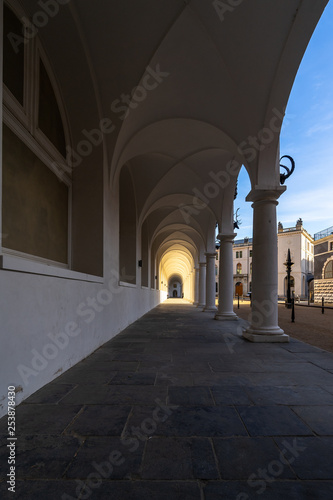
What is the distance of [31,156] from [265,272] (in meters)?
4.78

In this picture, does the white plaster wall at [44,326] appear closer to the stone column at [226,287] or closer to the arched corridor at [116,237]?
the arched corridor at [116,237]

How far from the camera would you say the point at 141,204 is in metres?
10.4

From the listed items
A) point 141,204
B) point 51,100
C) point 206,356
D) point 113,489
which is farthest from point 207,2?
point 141,204

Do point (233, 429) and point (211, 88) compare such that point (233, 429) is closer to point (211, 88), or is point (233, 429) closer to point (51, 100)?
point (51, 100)

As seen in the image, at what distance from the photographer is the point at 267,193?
5945 millimetres

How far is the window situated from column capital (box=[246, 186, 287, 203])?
3.91 meters

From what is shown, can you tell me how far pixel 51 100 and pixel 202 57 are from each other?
2878 mm

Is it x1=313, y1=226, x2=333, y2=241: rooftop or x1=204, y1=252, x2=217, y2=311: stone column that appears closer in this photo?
x1=204, y1=252, x2=217, y2=311: stone column

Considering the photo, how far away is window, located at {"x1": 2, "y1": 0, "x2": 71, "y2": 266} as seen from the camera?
364 cm

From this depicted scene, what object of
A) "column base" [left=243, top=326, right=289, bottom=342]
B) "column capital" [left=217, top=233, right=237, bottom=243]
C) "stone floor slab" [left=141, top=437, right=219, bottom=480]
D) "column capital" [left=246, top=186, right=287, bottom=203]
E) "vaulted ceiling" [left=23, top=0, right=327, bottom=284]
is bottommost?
"column base" [left=243, top=326, right=289, bottom=342]

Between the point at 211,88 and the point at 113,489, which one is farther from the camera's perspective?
the point at 211,88

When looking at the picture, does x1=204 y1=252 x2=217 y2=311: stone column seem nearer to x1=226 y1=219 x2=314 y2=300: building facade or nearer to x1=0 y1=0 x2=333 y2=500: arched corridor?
x1=0 y1=0 x2=333 y2=500: arched corridor

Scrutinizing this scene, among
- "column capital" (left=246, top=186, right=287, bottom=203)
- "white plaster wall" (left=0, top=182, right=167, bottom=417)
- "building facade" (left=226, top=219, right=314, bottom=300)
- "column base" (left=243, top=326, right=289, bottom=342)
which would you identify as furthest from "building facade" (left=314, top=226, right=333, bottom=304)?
"white plaster wall" (left=0, top=182, right=167, bottom=417)

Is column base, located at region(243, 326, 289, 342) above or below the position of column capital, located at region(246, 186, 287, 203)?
below
